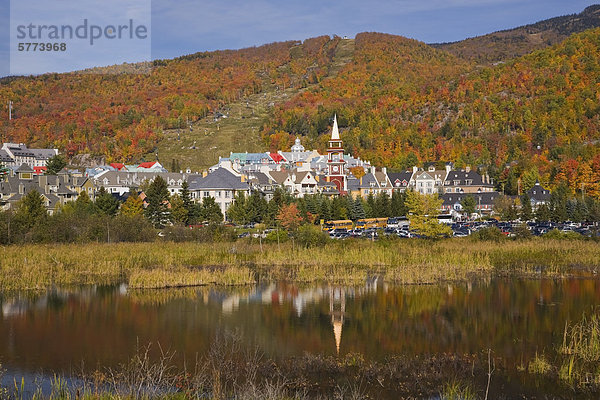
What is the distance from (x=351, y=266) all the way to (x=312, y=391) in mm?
24979

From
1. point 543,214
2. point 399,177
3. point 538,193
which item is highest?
point 399,177

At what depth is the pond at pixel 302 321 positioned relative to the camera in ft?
78.3

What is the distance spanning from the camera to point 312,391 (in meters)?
19.6

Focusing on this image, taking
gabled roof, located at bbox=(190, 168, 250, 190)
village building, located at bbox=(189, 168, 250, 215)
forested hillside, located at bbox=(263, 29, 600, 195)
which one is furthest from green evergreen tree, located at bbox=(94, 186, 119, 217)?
forested hillside, located at bbox=(263, 29, 600, 195)

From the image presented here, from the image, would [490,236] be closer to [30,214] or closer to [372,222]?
[372,222]

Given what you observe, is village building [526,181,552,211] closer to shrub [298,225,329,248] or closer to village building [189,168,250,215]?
village building [189,168,250,215]

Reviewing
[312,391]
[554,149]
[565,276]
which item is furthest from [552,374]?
[554,149]

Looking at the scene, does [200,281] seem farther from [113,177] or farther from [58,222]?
[113,177]

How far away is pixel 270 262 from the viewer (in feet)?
154

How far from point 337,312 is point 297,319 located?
2.29m

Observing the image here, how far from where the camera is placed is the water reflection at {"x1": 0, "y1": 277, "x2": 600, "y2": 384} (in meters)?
24.4

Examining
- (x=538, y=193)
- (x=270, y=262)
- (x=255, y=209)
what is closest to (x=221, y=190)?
(x=255, y=209)

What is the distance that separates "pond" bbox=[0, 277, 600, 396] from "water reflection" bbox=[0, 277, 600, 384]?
0.05m

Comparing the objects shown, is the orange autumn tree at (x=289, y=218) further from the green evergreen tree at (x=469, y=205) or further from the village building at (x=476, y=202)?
the village building at (x=476, y=202)
